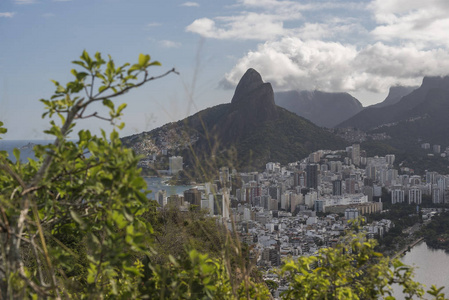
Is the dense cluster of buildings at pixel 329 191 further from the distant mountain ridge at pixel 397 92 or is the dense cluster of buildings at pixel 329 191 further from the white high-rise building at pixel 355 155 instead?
the distant mountain ridge at pixel 397 92

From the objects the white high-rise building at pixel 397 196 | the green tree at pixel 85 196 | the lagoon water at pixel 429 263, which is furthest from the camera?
the white high-rise building at pixel 397 196

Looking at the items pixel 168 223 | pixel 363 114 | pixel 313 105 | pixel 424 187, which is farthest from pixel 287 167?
pixel 313 105

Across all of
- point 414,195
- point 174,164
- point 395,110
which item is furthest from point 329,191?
point 174,164

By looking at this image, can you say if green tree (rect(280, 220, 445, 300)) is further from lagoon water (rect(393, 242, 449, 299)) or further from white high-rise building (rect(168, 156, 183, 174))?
lagoon water (rect(393, 242, 449, 299))

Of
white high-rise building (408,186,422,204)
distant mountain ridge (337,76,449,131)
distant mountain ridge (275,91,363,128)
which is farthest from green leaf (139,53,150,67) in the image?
distant mountain ridge (275,91,363,128)

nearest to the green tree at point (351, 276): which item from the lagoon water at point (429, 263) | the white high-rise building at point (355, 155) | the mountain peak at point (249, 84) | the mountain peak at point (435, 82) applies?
the lagoon water at point (429, 263)

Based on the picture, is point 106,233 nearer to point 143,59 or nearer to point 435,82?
point 143,59

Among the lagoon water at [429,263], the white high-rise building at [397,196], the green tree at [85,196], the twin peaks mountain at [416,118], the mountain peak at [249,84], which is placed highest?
the mountain peak at [249,84]
